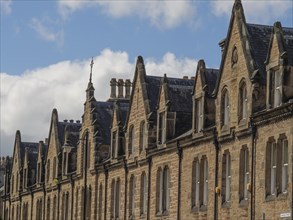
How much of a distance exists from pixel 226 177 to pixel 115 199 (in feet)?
66.4

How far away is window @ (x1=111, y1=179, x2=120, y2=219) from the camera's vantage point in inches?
2579

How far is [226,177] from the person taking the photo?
47.1 metres

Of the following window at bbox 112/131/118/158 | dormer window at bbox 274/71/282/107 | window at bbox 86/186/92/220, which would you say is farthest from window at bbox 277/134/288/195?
window at bbox 86/186/92/220

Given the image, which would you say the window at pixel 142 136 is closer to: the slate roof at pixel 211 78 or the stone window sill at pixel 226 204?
the slate roof at pixel 211 78

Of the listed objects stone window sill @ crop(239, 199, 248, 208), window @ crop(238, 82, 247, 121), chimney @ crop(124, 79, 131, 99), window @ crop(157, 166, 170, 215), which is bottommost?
stone window sill @ crop(239, 199, 248, 208)

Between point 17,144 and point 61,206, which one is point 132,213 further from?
point 17,144

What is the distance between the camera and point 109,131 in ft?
240

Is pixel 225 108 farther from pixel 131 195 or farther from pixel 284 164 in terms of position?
pixel 131 195

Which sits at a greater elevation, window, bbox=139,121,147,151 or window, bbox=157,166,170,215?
window, bbox=139,121,147,151

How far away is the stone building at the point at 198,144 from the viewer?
4175 centimetres

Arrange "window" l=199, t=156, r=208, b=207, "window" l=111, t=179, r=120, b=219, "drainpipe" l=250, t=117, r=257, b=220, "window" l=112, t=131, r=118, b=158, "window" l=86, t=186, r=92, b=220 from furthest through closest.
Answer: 1. "window" l=86, t=186, r=92, b=220
2. "window" l=112, t=131, r=118, b=158
3. "window" l=111, t=179, r=120, b=219
4. "window" l=199, t=156, r=208, b=207
5. "drainpipe" l=250, t=117, r=257, b=220

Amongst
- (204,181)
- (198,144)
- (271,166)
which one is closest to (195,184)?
(204,181)

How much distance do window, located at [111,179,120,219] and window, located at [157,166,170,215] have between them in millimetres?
9110

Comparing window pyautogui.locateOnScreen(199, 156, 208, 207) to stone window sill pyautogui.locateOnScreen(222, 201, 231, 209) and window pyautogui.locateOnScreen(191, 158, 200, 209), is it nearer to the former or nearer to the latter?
window pyautogui.locateOnScreen(191, 158, 200, 209)
